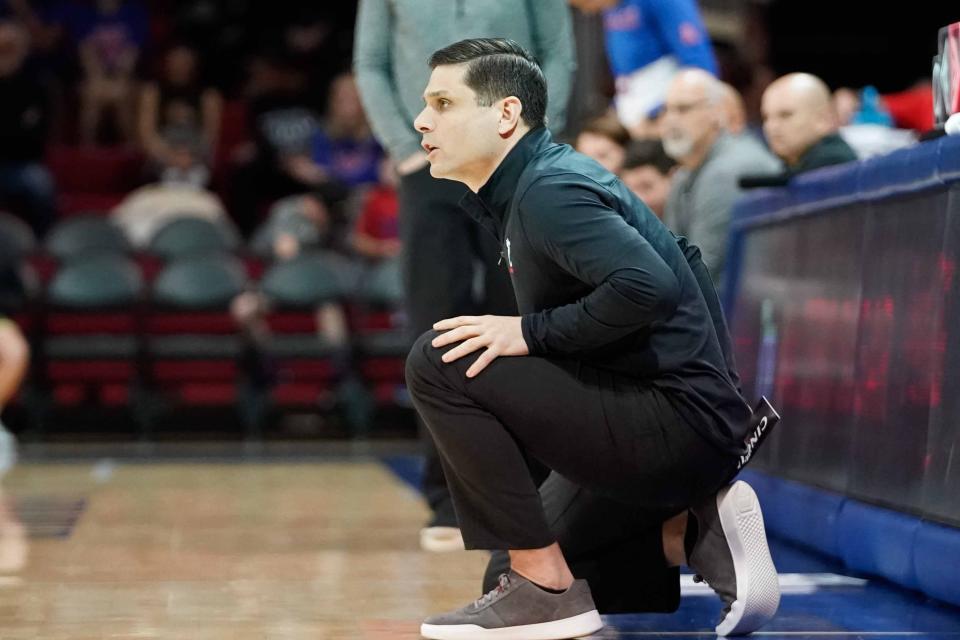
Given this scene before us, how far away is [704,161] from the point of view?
5.63 metres

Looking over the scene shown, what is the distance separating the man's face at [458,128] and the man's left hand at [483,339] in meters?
0.32

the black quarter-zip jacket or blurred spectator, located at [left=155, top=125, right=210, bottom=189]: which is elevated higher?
the black quarter-zip jacket

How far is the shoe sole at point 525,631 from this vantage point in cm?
279

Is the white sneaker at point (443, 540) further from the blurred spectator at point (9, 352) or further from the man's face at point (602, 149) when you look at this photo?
the blurred spectator at point (9, 352)

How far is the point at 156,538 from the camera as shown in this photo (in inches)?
181

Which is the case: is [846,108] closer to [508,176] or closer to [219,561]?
[219,561]

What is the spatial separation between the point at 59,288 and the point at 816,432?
592cm

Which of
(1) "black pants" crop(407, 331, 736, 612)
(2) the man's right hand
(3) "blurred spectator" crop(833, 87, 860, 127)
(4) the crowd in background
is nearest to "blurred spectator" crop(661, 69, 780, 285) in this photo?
(2) the man's right hand

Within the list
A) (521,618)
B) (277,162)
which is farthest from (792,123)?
(277,162)

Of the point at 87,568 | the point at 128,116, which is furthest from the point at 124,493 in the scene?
the point at 128,116

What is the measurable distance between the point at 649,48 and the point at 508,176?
3543mm

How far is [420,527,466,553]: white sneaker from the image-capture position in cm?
423

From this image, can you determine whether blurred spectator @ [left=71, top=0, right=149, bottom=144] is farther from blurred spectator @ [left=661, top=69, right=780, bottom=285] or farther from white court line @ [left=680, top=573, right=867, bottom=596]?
white court line @ [left=680, top=573, right=867, bottom=596]

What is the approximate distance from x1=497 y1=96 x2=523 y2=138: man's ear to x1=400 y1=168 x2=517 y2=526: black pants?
4.38ft
